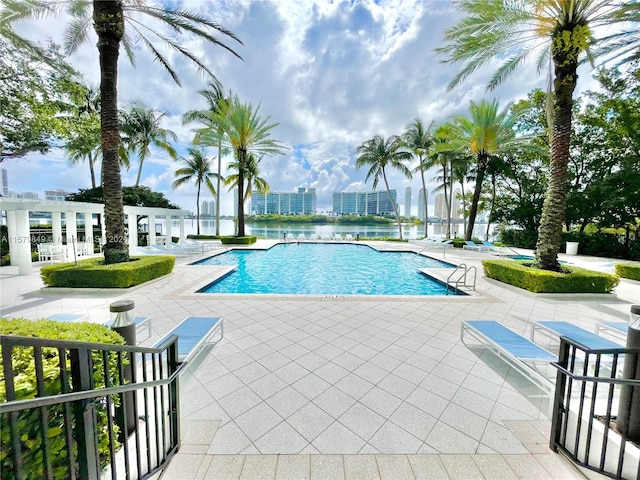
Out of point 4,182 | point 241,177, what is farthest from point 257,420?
point 4,182

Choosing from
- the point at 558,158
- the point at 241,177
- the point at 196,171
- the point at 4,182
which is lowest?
the point at 4,182

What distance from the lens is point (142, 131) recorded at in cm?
1988

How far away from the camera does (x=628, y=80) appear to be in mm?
12867

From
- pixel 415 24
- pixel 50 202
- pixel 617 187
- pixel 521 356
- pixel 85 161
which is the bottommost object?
pixel 521 356

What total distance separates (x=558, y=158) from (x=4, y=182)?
2209 cm

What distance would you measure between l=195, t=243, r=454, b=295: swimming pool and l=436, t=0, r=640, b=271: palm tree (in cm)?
388

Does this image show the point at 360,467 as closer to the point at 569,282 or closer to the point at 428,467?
the point at 428,467

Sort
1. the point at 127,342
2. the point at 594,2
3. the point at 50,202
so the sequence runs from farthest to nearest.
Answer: the point at 50,202
the point at 594,2
the point at 127,342

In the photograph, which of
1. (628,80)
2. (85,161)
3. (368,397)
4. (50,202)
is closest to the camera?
(368,397)

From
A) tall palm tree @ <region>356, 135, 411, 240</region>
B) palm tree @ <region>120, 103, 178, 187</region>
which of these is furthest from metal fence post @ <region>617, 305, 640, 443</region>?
palm tree @ <region>120, 103, 178, 187</region>

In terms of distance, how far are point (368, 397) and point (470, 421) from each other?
3.23 ft

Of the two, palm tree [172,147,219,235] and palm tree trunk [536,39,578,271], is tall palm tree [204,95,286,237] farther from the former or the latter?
palm tree trunk [536,39,578,271]

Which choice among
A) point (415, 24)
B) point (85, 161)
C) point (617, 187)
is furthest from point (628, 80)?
point (85, 161)

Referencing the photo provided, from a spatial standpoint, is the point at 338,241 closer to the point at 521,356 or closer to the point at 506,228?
the point at 506,228
